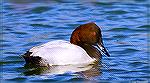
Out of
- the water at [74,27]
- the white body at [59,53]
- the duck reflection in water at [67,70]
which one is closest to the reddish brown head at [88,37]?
the water at [74,27]

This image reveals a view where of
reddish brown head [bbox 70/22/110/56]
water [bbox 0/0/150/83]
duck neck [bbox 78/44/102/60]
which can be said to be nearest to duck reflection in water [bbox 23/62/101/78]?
water [bbox 0/0/150/83]

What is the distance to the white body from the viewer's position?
945 cm

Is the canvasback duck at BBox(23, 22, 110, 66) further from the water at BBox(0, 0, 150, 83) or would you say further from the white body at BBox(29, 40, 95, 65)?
the water at BBox(0, 0, 150, 83)

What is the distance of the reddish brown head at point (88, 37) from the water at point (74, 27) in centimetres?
27

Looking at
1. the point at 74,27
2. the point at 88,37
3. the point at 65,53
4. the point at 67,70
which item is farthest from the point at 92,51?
the point at 74,27

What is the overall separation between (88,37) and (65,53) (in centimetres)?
75

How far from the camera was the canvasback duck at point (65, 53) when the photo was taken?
945 centimetres

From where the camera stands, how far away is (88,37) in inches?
398

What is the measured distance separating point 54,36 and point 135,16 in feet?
Answer: 7.35

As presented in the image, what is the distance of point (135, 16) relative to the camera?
13234 millimetres

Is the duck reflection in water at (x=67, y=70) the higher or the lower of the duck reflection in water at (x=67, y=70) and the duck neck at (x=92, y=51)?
the lower

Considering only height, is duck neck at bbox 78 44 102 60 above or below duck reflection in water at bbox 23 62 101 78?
above

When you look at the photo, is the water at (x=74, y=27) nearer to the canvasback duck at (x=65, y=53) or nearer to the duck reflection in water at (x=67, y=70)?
the duck reflection in water at (x=67, y=70)

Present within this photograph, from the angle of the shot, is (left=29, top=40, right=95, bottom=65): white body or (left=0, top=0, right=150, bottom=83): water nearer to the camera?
(left=0, top=0, right=150, bottom=83): water
